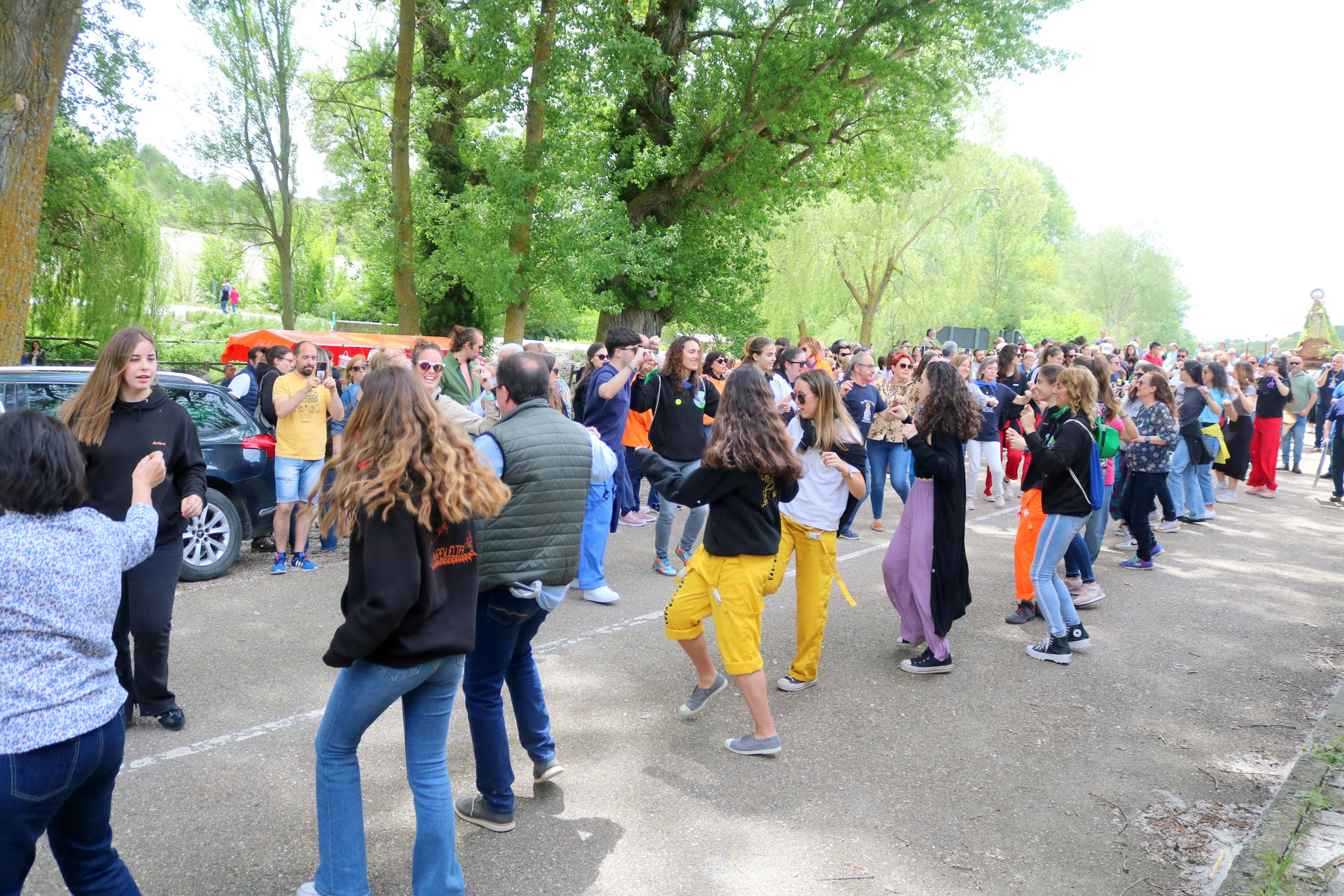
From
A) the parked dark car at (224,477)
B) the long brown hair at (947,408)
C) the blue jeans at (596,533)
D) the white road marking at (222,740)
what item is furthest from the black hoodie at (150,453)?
the long brown hair at (947,408)

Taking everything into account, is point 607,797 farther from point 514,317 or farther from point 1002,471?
point 514,317

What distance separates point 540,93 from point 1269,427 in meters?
12.8

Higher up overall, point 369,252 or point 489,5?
point 489,5

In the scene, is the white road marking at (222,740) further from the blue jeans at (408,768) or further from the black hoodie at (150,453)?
the blue jeans at (408,768)

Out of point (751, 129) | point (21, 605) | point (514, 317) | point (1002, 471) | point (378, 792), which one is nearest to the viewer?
point (21, 605)

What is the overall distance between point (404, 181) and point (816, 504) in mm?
12978

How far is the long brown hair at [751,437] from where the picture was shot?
4.11 m

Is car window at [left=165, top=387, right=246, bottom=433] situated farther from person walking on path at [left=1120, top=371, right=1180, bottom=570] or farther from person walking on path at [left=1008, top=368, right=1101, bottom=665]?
person walking on path at [left=1120, top=371, right=1180, bottom=570]

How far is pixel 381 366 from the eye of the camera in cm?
280

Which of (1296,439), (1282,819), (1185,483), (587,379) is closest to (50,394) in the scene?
(587,379)

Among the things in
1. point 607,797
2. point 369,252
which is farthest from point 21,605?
point 369,252

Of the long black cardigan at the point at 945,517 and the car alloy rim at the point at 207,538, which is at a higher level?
the long black cardigan at the point at 945,517

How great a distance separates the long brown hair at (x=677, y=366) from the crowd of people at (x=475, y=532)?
0.02 meters

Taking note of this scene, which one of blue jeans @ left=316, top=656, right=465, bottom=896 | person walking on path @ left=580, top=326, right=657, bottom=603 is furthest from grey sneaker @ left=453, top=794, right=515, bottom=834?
person walking on path @ left=580, top=326, right=657, bottom=603
